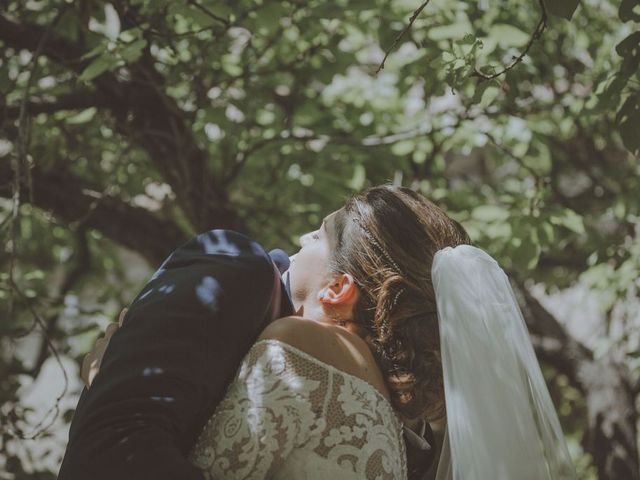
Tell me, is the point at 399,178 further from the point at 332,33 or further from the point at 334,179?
the point at 332,33

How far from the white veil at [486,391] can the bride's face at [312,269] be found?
298 mm

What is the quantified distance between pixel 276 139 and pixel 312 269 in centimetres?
165

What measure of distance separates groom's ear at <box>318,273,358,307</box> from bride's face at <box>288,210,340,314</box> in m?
0.02

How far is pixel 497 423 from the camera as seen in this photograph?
6.38 feet

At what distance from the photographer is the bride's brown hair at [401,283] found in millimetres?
2021

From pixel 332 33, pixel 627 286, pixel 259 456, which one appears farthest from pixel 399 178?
pixel 259 456

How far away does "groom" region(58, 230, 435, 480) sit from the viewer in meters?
1.53

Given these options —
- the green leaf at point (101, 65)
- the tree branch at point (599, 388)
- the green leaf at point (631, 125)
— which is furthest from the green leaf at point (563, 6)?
the tree branch at point (599, 388)

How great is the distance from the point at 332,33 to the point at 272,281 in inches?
93.3

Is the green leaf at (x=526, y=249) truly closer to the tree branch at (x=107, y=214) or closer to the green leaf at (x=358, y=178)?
the green leaf at (x=358, y=178)

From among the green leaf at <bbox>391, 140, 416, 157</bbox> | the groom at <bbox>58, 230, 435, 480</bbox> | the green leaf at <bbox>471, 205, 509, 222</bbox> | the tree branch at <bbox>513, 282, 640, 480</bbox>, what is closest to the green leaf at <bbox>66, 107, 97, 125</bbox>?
the green leaf at <bbox>391, 140, 416, 157</bbox>

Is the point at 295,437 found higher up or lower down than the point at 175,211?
higher up

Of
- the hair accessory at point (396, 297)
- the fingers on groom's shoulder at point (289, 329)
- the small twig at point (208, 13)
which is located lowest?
the hair accessory at point (396, 297)

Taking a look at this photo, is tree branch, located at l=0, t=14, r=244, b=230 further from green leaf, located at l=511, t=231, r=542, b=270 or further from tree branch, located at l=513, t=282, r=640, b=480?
tree branch, located at l=513, t=282, r=640, b=480
